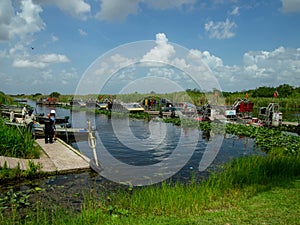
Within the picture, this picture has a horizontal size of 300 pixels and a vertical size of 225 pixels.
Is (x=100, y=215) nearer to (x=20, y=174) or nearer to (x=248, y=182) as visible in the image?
(x=248, y=182)

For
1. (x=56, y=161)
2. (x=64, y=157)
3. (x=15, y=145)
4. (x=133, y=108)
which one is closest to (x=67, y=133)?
(x=64, y=157)

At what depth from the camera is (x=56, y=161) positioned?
1032 cm

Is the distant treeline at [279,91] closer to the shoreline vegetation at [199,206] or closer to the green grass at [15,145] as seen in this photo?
the green grass at [15,145]

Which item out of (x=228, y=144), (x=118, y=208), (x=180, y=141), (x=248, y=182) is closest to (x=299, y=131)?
(x=228, y=144)

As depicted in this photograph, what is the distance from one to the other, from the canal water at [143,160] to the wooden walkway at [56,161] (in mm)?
457

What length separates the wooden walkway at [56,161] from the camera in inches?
365

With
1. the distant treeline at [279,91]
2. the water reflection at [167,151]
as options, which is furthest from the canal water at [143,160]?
the distant treeline at [279,91]

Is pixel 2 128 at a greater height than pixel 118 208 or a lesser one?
greater

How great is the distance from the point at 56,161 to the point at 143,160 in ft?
13.7

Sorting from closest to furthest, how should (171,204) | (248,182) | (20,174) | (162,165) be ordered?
1. (171,204)
2. (248,182)
3. (20,174)
4. (162,165)

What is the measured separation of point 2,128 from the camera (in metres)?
11.0

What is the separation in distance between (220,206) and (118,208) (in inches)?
93.0

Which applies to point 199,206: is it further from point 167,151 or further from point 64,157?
point 167,151

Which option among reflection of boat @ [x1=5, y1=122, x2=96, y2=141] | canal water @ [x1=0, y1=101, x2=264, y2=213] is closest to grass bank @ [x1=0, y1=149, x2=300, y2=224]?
canal water @ [x1=0, y1=101, x2=264, y2=213]
